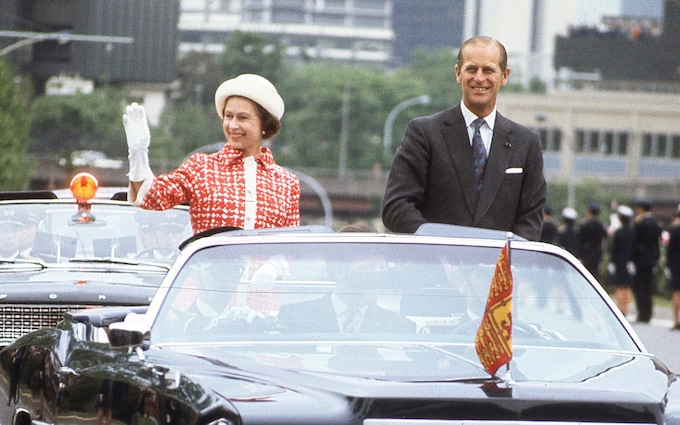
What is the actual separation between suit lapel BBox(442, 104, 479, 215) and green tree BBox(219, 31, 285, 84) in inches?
3813

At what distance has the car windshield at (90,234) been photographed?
29.2ft

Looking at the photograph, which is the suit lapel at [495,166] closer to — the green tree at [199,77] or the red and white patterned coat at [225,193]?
the red and white patterned coat at [225,193]

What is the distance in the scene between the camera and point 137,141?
6.26m

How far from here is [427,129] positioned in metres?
6.98

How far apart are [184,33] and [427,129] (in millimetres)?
183234

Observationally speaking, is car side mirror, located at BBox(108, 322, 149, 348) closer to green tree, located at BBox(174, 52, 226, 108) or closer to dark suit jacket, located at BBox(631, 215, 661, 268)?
dark suit jacket, located at BBox(631, 215, 661, 268)

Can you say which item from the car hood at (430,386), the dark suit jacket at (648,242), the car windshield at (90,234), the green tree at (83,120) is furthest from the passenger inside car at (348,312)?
the green tree at (83,120)

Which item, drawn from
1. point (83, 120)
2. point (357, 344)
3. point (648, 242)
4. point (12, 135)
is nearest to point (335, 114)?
point (83, 120)

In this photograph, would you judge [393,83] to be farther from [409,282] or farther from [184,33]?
[409,282]

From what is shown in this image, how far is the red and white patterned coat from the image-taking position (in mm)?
6598

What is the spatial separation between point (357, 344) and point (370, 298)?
10.3 inches

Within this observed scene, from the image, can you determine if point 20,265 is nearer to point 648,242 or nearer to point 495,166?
point 495,166

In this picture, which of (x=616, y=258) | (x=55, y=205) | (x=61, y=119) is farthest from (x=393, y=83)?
(x=55, y=205)

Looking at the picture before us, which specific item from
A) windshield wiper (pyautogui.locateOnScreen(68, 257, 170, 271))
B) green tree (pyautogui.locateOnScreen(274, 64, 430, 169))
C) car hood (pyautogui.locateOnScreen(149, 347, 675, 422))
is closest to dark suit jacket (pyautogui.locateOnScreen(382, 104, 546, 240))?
windshield wiper (pyautogui.locateOnScreen(68, 257, 170, 271))
